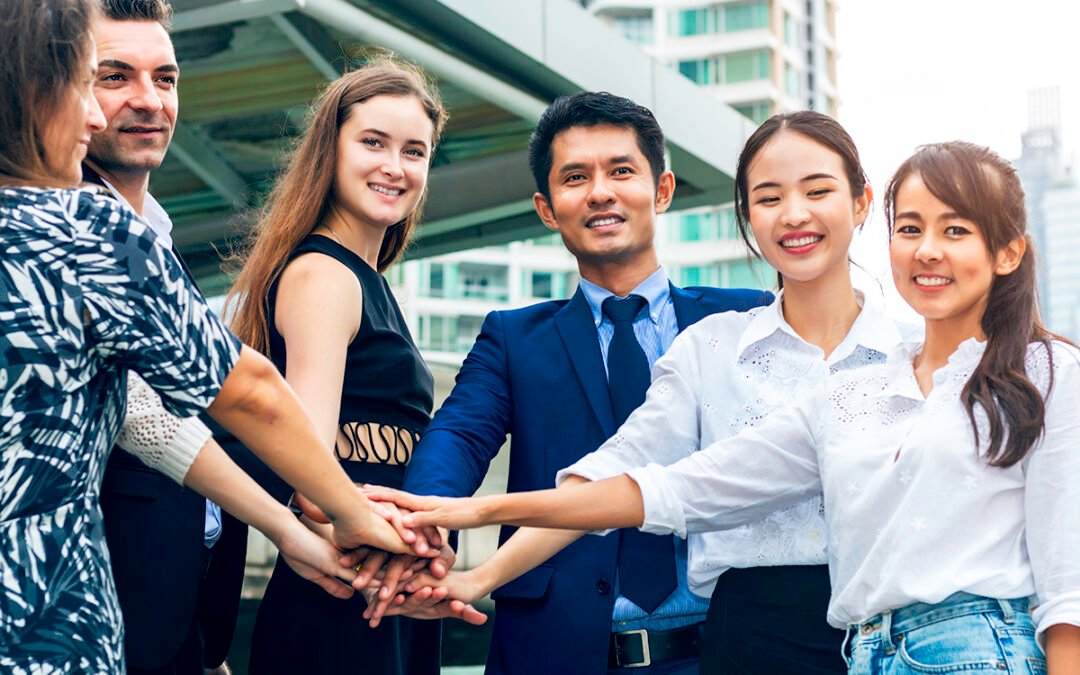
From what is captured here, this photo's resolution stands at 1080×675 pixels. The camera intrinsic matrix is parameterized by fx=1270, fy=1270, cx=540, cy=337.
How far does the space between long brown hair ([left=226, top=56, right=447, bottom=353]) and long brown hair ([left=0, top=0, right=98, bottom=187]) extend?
1.02 metres

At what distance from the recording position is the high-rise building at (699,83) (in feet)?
176

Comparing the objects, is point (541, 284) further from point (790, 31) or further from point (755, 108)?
point (790, 31)

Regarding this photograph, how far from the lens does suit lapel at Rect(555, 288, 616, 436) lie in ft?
9.87

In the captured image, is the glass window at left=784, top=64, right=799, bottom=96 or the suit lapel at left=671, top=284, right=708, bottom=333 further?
the glass window at left=784, top=64, right=799, bottom=96

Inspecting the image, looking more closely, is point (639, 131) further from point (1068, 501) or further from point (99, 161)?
point (1068, 501)

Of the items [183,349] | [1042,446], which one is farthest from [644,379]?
[183,349]

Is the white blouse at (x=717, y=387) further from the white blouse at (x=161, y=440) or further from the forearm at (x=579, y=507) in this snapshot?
the white blouse at (x=161, y=440)

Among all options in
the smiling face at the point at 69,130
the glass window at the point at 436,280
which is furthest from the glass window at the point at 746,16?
the smiling face at the point at 69,130

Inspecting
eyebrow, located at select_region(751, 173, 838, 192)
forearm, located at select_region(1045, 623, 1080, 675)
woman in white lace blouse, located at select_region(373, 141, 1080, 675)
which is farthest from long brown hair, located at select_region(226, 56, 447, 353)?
forearm, located at select_region(1045, 623, 1080, 675)

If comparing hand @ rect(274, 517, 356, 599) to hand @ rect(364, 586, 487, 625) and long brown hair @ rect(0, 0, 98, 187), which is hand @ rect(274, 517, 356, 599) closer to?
hand @ rect(364, 586, 487, 625)

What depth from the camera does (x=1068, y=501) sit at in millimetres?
2076

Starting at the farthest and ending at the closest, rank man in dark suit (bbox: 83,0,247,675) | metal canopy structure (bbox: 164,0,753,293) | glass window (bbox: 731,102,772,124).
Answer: glass window (bbox: 731,102,772,124) → metal canopy structure (bbox: 164,0,753,293) → man in dark suit (bbox: 83,0,247,675)

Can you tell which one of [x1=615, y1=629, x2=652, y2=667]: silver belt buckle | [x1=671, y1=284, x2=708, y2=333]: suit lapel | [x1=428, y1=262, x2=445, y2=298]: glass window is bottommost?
[x1=615, y1=629, x2=652, y2=667]: silver belt buckle

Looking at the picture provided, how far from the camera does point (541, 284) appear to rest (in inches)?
2301
